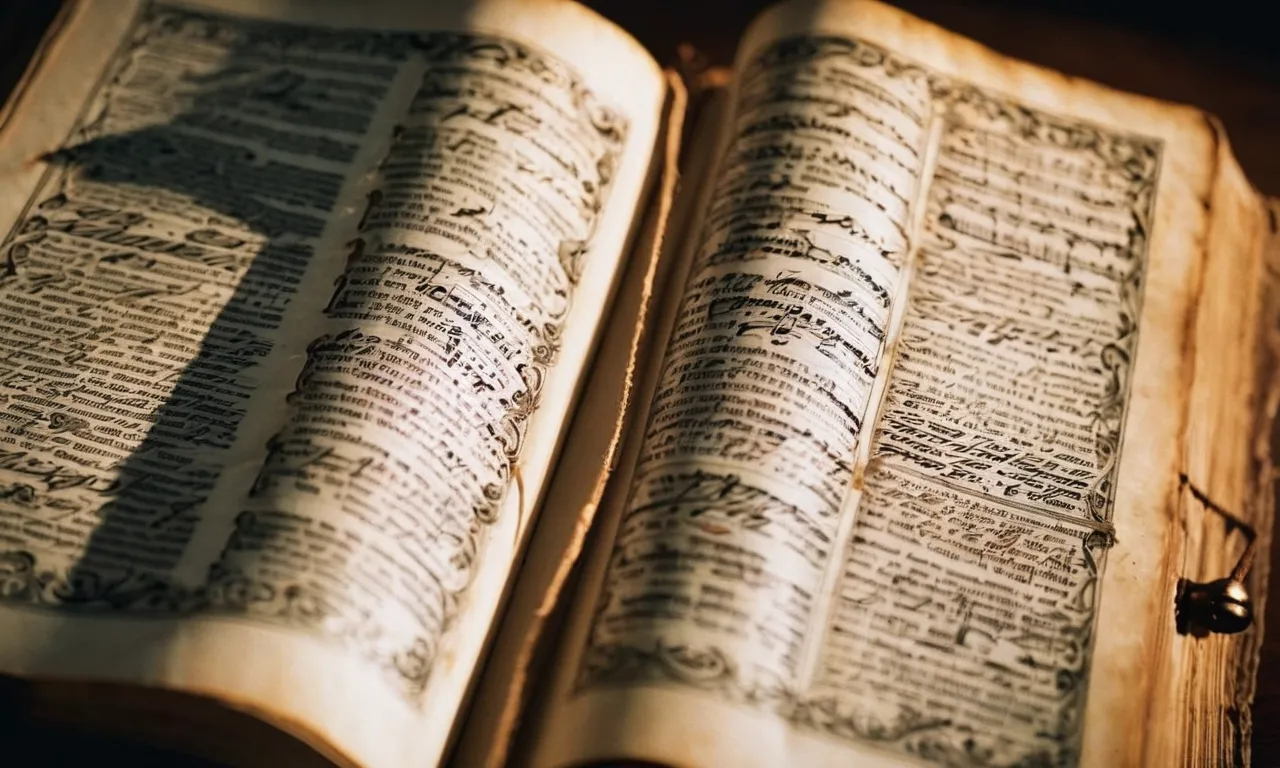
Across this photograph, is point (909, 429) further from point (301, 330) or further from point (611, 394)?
point (301, 330)

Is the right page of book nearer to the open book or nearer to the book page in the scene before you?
the open book

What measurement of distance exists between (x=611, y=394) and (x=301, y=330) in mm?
255

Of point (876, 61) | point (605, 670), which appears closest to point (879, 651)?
point (605, 670)

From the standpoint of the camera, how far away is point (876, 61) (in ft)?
3.19

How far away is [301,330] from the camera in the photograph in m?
0.86

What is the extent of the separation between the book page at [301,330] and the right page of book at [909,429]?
109mm

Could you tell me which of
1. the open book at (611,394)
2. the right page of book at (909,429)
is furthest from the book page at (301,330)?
the right page of book at (909,429)

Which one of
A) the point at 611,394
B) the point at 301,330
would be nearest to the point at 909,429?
the point at 611,394

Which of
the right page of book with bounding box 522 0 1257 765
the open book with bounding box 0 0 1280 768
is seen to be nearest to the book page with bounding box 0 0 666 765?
the open book with bounding box 0 0 1280 768

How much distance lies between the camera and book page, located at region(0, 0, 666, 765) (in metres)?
0.72

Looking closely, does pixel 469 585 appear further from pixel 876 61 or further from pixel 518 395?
pixel 876 61

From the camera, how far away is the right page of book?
75cm

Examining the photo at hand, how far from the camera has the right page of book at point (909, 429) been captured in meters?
0.75

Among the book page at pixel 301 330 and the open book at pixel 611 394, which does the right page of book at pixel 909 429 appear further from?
the book page at pixel 301 330
